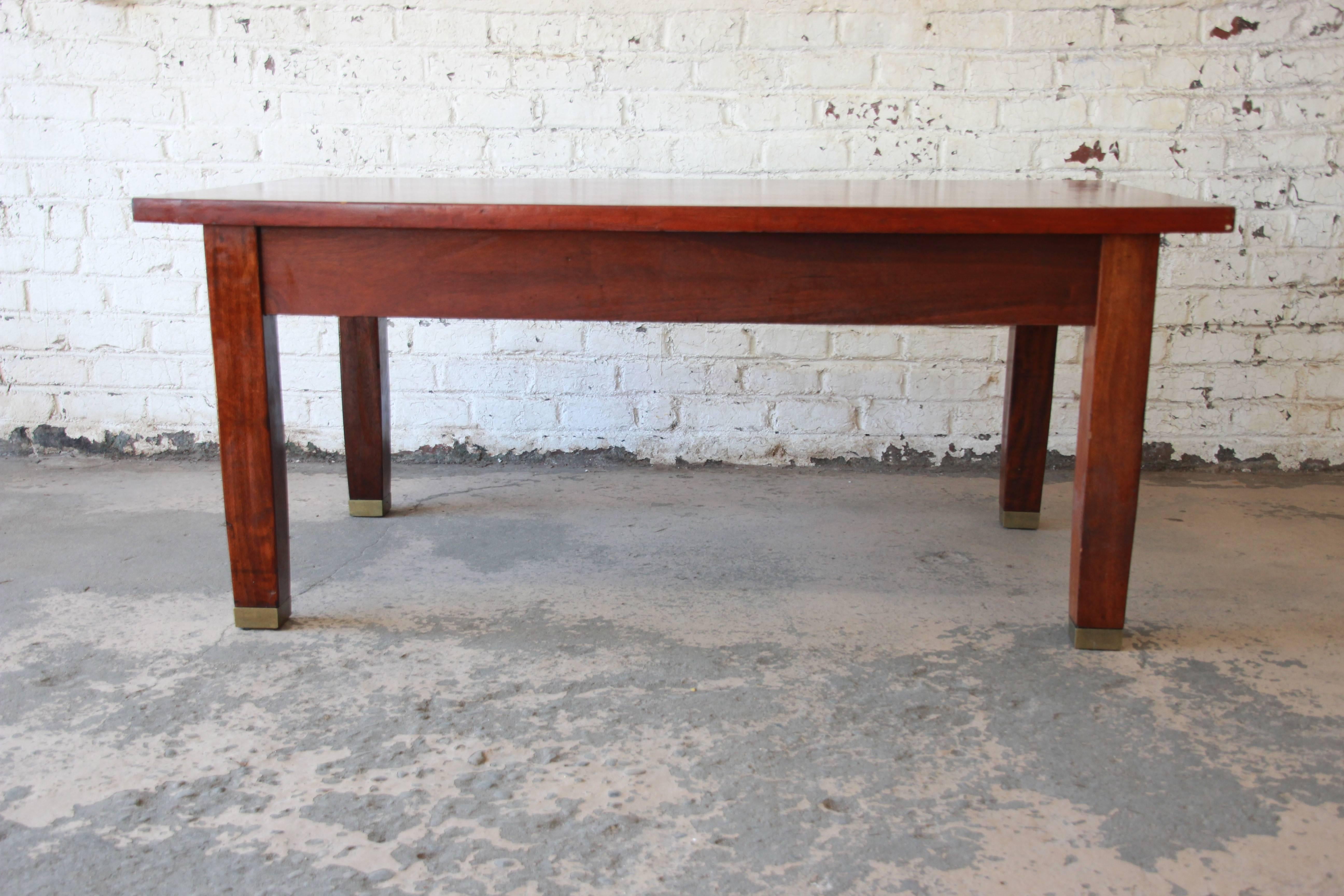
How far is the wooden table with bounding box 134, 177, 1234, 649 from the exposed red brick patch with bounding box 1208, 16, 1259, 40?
110 cm

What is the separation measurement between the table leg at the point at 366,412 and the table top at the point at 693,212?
417 mm

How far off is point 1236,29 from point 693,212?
171 centimetres

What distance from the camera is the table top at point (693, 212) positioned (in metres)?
1.45

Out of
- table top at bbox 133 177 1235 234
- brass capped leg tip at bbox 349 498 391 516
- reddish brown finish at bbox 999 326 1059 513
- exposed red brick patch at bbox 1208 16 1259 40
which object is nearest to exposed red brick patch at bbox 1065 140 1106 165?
exposed red brick patch at bbox 1208 16 1259 40

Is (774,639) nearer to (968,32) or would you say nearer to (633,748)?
(633,748)

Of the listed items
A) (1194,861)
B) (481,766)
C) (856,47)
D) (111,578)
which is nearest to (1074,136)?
(856,47)

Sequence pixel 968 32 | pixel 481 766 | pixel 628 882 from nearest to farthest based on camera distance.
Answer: pixel 628 882 → pixel 481 766 → pixel 968 32

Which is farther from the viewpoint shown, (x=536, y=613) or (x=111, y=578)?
(x=111, y=578)

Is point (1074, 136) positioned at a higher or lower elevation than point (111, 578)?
higher

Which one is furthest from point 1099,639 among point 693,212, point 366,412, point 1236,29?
point 1236,29

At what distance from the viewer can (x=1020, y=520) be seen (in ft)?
7.29

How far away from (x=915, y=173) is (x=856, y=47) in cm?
32

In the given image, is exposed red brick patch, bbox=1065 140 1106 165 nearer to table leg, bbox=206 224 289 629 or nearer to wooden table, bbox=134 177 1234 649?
wooden table, bbox=134 177 1234 649

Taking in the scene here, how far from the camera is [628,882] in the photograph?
1.06 metres
